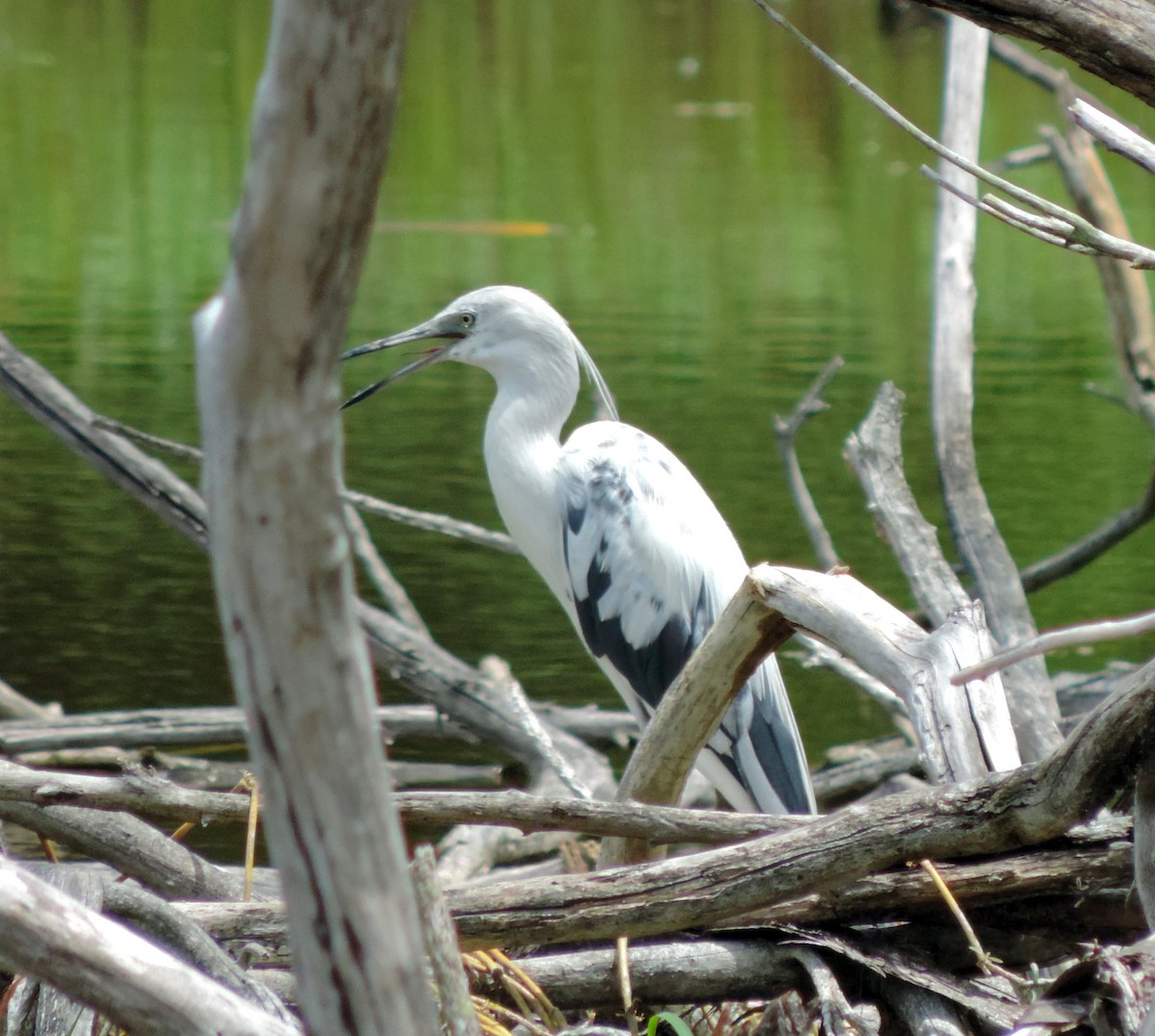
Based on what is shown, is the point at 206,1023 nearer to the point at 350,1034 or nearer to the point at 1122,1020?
the point at 350,1034

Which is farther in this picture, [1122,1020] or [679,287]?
[679,287]

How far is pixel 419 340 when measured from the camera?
3.09 metres

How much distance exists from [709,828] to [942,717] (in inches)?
10.0

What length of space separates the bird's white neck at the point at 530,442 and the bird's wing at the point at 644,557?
0.04 m

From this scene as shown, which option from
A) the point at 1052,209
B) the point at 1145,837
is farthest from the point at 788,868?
the point at 1052,209

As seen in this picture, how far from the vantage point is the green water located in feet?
15.6

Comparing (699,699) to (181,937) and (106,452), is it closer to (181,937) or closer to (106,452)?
(181,937)

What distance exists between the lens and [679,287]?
9117 mm

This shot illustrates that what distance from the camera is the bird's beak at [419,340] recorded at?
2961 mm

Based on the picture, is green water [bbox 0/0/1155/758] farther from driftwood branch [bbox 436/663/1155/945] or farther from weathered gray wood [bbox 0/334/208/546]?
driftwood branch [bbox 436/663/1155/945]

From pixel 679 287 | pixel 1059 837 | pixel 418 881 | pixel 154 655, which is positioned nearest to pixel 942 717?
pixel 1059 837

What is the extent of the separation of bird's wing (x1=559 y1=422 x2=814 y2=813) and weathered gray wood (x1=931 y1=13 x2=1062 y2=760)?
45 centimetres

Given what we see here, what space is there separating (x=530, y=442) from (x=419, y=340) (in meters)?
0.29

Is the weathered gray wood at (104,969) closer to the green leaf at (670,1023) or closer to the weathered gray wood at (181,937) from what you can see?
the weathered gray wood at (181,937)
